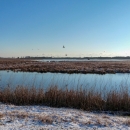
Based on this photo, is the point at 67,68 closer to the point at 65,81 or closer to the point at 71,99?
the point at 65,81

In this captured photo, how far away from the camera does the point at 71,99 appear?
11.6 m

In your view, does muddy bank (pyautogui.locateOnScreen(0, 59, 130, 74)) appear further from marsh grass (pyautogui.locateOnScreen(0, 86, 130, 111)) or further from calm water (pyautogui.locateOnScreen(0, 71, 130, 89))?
marsh grass (pyautogui.locateOnScreen(0, 86, 130, 111))

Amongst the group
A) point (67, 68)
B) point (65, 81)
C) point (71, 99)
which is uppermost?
point (71, 99)

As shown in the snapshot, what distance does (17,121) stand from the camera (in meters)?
7.51

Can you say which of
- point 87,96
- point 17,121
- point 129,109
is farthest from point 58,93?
point 17,121

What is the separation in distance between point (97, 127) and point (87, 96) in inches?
169

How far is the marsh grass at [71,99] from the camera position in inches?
436

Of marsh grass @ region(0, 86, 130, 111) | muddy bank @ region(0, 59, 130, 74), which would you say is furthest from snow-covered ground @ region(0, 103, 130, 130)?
muddy bank @ region(0, 59, 130, 74)

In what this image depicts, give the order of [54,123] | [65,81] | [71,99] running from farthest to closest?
1. [65,81]
2. [71,99]
3. [54,123]

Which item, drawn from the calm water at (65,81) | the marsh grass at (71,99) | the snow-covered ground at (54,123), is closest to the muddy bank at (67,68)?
the calm water at (65,81)

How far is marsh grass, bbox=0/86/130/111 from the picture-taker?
36.3ft

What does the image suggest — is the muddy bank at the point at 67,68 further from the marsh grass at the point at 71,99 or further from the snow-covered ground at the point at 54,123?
the snow-covered ground at the point at 54,123

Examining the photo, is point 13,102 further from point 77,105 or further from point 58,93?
point 77,105

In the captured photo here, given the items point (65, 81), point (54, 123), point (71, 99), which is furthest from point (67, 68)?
point (54, 123)
